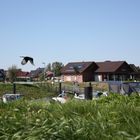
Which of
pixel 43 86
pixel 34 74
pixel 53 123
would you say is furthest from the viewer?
pixel 34 74

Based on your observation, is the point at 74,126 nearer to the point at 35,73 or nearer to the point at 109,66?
the point at 109,66

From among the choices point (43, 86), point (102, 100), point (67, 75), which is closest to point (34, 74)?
point (67, 75)

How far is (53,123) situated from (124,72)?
9446 cm

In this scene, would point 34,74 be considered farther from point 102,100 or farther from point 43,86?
point 102,100

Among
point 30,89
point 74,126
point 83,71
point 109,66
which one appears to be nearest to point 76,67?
point 83,71

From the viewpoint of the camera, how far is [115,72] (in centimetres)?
9956

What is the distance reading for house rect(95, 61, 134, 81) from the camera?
10031cm

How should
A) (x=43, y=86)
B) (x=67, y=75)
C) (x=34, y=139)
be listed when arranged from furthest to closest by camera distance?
1. (x=67, y=75)
2. (x=43, y=86)
3. (x=34, y=139)

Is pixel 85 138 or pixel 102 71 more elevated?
pixel 102 71

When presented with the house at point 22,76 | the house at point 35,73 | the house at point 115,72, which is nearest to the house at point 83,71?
the house at point 115,72

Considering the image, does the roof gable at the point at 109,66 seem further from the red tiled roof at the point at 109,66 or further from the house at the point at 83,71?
the house at the point at 83,71

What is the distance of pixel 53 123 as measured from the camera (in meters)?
7.43

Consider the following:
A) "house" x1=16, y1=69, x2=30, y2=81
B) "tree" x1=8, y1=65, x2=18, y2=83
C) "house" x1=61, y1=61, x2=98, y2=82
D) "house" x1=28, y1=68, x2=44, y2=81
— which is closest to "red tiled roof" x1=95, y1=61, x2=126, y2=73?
"house" x1=61, y1=61, x2=98, y2=82

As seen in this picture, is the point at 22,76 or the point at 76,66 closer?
the point at 76,66
